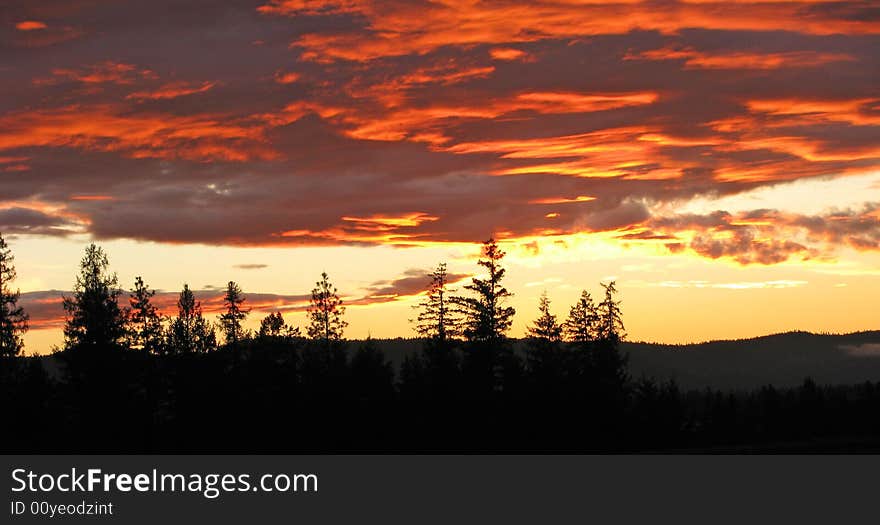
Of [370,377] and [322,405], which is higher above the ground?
[370,377]

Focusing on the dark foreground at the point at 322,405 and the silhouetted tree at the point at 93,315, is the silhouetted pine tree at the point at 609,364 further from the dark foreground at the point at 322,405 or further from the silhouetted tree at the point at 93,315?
the silhouetted tree at the point at 93,315

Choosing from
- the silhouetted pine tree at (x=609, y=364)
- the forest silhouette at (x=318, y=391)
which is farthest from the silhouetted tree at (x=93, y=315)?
the silhouetted pine tree at (x=609, y=364)

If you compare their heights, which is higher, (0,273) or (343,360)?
(0,273)

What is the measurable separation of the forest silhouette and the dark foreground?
9 centimetres

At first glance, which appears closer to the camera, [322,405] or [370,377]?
[322,405]

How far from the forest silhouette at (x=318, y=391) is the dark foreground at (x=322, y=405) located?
0.09 meters

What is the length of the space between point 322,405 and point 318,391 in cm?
99

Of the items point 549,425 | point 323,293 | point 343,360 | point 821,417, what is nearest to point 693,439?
point 549,425

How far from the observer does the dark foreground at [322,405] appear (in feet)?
206

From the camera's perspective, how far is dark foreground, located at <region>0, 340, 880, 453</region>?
62.8 m

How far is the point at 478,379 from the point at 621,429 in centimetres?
1287

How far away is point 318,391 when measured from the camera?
70.4 m

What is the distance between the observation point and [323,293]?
3669 inches
